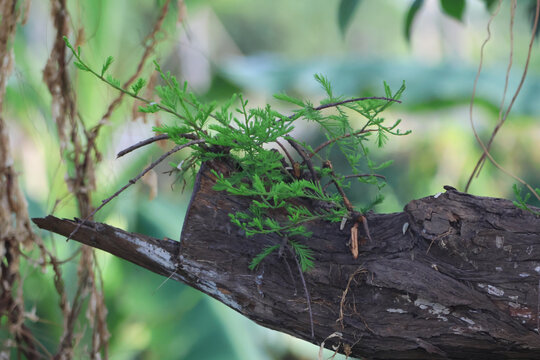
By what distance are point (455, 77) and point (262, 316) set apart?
2.96 meters

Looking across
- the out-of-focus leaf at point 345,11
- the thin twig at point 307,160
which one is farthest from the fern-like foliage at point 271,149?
the out-of-focus leaf at point 345,11

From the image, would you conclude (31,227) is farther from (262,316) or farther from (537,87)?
(537,87)

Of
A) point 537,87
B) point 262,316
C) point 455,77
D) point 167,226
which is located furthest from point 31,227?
point 537,87

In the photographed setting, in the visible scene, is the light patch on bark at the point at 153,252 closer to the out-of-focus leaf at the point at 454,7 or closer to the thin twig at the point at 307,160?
the thin twig at the point at 307,160

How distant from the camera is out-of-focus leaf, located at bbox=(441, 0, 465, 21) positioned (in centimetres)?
126

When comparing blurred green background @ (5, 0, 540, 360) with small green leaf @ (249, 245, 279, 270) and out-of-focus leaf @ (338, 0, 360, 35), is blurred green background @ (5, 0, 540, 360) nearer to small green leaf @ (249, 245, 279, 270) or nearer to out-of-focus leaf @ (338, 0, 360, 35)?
out-of-focus leaf @ (338, 0, 360, 35)

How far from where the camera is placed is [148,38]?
3.67ft

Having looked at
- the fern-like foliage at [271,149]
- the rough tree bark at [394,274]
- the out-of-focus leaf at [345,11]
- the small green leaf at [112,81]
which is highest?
the out-of-focus leaf at [345,11]

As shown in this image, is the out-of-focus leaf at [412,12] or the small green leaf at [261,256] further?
the out-of-focus leaf at [412,12]

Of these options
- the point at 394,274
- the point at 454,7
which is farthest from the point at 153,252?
the point at 454,7

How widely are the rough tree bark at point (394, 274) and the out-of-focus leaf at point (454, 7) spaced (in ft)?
2.37

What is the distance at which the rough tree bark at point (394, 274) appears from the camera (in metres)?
0.67

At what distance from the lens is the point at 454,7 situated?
1.27 metres

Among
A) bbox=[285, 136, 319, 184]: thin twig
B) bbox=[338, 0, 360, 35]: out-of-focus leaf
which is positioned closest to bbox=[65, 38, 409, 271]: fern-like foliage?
bbox=[285, 136, 319, 184]: thin twig
